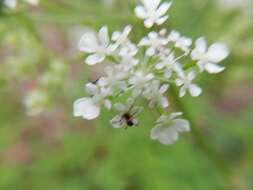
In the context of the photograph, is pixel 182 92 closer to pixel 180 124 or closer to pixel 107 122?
pixel 180 124

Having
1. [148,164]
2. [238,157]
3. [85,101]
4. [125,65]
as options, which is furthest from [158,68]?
[238,157]

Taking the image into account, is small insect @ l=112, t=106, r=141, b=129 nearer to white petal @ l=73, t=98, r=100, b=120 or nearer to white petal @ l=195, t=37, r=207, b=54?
white petal @ l=73, t=98, r=100, b=120

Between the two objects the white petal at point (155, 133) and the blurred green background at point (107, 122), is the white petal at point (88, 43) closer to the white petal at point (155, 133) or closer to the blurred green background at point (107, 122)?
the white petal at point (155, 133)

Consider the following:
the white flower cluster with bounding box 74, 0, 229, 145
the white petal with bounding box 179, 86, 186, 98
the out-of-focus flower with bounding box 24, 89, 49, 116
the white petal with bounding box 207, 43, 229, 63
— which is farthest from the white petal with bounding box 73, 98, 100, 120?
the out-of-focus flower with bounding box 24, 89, 49, 116

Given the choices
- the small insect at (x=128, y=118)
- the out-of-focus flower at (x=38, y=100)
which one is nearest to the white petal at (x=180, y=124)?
the small insect at (x=128, y=118)

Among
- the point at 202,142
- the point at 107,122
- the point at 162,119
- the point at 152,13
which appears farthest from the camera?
the point at 107,122

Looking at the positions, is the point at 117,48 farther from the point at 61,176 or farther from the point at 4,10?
the point at 61,176

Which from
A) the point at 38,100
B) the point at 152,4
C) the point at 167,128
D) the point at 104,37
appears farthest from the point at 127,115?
the point at 38,100
